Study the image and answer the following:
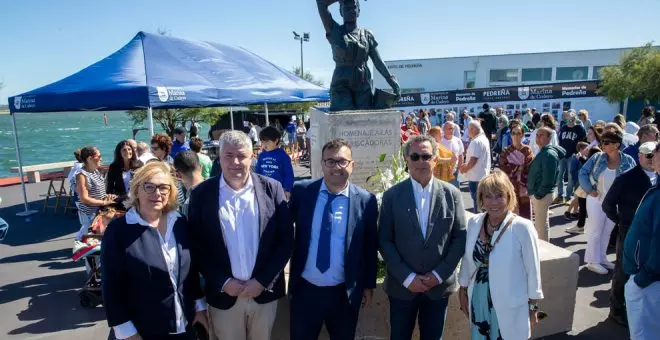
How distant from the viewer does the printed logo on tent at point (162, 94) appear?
6750 mm

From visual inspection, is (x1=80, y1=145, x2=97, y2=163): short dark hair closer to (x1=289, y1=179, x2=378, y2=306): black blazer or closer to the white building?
(x1=289, y1=179, x2=378, y2=306): black blazer

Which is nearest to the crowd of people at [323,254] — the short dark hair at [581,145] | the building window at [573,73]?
the short dark hair at [581,145]

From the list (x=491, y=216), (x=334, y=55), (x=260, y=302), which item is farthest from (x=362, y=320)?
(x=334, y=55)

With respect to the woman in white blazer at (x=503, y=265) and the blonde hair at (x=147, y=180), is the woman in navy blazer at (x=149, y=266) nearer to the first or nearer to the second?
the blonde hair at (x=147, y=180)

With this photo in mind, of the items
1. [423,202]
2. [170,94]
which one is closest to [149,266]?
[423,202]

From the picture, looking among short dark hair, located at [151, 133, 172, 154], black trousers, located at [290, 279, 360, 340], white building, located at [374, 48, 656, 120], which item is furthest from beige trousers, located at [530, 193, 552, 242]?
white building, located at [374, 48, 656, 120]

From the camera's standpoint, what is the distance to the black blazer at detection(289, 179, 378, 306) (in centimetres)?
260

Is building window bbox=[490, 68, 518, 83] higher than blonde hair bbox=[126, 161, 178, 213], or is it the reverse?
building window bbox=[490, 68, 518, 83]

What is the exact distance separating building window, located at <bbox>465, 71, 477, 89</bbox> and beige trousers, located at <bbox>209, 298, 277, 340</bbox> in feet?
142

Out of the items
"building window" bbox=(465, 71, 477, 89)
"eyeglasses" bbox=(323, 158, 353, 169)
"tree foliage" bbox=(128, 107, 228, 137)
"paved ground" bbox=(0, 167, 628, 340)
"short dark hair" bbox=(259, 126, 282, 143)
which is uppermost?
"building window" bbox=(465, 71, 477, 89)

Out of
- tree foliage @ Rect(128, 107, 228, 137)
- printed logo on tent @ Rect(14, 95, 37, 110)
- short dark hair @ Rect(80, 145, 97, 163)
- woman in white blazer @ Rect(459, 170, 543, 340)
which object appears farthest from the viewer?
tree foliage @ Rect(128, 107, 228, 137)

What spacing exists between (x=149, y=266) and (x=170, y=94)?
531 centimetres

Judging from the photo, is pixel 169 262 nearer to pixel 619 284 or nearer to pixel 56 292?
pixel 56 292

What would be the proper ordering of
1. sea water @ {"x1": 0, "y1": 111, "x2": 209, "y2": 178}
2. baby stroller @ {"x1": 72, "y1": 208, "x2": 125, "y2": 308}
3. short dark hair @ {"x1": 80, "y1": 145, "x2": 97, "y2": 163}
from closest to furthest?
baby stroller @ {"x1": 72, "y1": 208, "x2": 125, "y2": 308}
short dark hair @ {"x1": 80, "y1": 145, "x2": 97, "y2": 163}
sea water @ {"x1": 0, "y1": 111, "x2": 209, "y2": 178}
